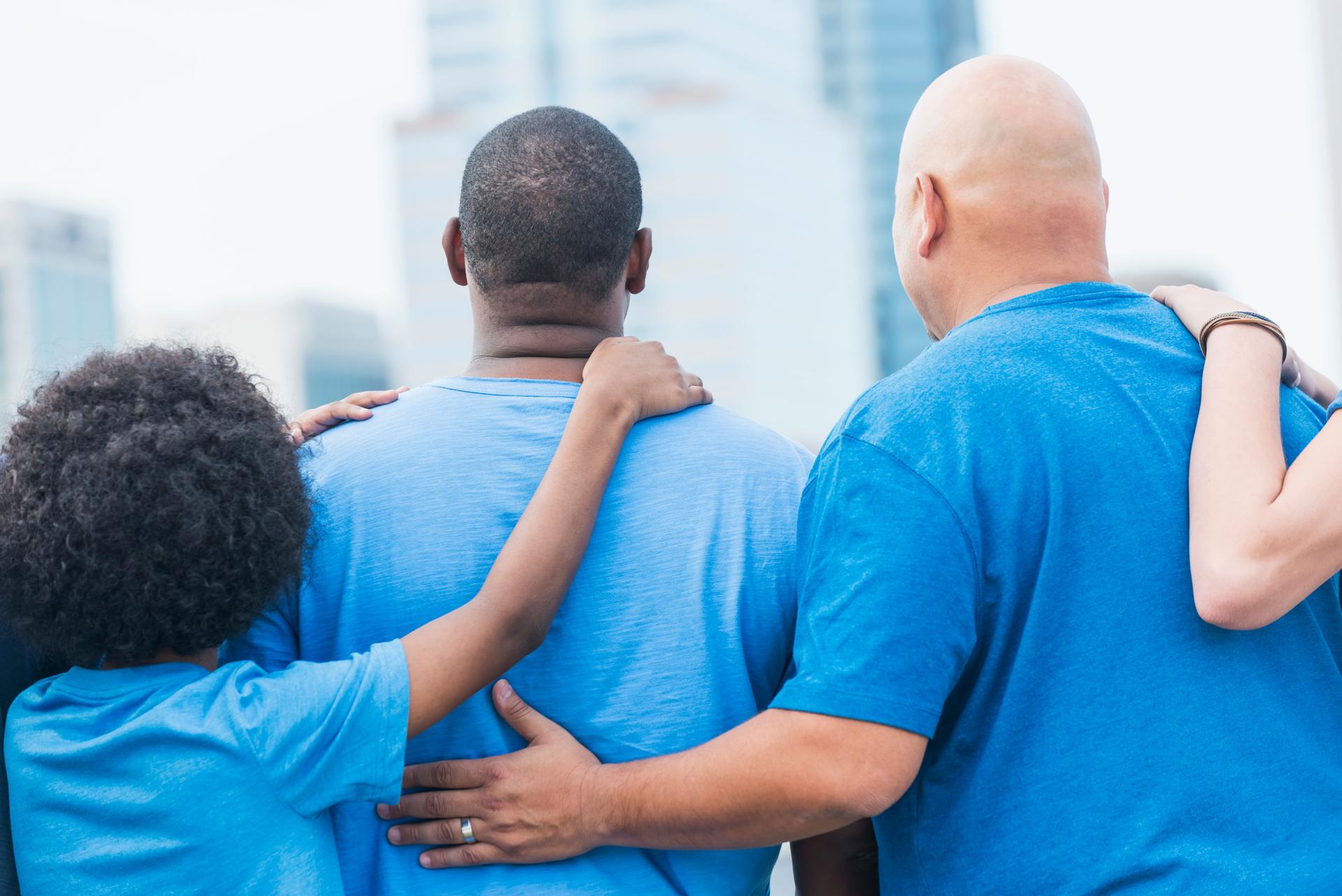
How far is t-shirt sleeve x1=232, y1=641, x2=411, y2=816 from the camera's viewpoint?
4.34ft

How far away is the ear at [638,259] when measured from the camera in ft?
5.78

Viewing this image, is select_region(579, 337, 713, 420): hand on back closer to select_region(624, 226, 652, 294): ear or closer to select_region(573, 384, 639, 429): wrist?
select_region(573, 384, 639, 429): wrist

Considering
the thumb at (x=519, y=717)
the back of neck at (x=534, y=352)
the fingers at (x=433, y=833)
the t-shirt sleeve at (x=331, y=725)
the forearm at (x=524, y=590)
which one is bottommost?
the fingers at (x=433, y=833)

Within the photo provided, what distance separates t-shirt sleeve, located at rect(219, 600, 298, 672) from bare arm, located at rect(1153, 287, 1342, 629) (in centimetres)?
107

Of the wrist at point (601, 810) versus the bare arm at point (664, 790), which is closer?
the bare arm at point (664, 790)

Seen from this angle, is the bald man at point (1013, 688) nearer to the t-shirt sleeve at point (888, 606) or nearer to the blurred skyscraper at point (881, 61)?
the t-shirt sleeve at point (888, 606)

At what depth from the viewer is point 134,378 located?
1.43 m

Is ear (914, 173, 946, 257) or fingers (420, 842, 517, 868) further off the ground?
ear (914, 173, 946, 257)

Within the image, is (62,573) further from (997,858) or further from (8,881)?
(997,858)

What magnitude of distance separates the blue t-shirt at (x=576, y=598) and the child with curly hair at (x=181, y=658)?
3.8 inches

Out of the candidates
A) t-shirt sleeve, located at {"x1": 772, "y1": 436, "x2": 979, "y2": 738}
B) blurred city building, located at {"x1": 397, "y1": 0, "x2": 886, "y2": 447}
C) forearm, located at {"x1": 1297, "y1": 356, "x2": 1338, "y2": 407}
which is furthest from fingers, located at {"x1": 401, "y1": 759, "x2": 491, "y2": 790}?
blurred city building, located at {"x1": 397, "y1": 0, "x2": 886, "y2": 447}

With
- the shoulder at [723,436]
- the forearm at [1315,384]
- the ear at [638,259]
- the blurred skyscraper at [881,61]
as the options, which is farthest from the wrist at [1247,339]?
the blurred skyscraper at [881,61]

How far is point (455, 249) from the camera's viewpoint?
179 centimetres

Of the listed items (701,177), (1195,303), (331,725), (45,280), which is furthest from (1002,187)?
(45,280)
